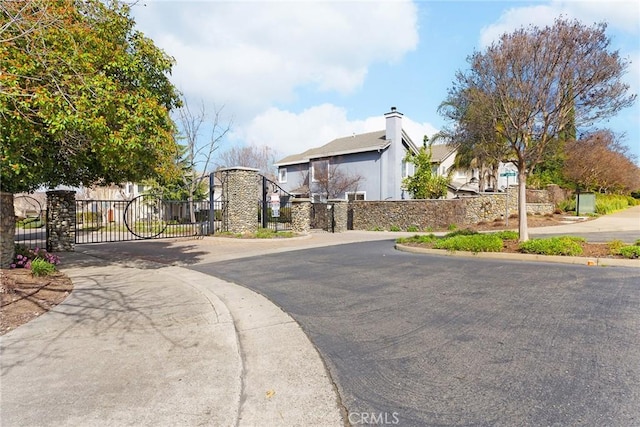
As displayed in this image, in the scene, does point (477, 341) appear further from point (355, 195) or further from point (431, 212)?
point (355, 195)

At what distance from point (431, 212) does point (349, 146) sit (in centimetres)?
1176

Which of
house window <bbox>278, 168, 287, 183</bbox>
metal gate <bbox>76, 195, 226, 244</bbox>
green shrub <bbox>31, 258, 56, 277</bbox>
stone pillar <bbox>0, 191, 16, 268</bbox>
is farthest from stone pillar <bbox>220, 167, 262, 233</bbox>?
house window <bbox>278, 168, 287, 183</bbox>

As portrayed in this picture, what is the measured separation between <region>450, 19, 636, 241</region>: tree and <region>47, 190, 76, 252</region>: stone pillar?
13.3 metres

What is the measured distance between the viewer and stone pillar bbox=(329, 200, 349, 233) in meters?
23.9

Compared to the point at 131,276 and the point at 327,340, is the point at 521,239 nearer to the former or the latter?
the point at 327,340

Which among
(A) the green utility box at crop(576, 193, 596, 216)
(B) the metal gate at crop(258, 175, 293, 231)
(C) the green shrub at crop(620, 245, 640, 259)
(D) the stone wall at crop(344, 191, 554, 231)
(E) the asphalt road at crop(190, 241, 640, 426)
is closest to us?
(E) the asphalt road at crop(190, 241, 640, 426)

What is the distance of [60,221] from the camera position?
41.6 feet

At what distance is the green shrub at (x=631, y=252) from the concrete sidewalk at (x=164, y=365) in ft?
26.8

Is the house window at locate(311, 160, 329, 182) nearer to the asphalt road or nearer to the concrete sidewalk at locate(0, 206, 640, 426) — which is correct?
the asphalt road

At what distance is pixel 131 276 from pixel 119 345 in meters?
4.56

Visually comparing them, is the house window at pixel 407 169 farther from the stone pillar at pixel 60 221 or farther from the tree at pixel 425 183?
the stone pillar at pixel 60 221

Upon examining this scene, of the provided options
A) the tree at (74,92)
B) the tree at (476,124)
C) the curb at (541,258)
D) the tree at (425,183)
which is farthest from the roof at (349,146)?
the tree at (74,92)

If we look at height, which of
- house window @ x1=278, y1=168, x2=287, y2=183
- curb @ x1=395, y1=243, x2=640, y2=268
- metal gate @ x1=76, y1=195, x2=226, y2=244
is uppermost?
house window @ x1=278, y1=168, x2=287, y2=183

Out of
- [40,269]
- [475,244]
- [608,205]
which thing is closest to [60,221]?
[40,269]
